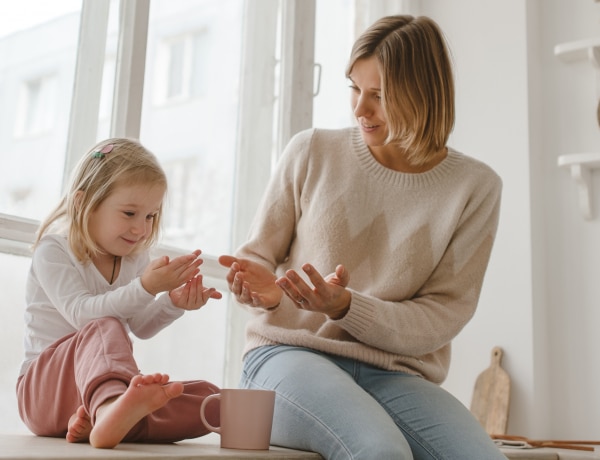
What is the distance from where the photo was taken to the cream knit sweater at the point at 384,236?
58.4 inches

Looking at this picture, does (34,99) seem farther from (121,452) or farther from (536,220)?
(536,220)

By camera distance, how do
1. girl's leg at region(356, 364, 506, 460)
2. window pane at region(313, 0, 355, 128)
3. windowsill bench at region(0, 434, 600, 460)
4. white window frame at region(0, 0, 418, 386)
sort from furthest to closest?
window pane at region(313, 0, 355, 128) → white window frame at region(0, 0, 418, 386) → girl's leg at region(356, 364, 506, 460) → windowsill bench at region(0, 434, 600, 460)

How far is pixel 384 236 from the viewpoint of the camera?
1.57 meters

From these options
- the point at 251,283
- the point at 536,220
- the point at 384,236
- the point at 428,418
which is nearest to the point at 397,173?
the point at 384,236

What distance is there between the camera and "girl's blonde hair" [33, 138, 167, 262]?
1402 mm

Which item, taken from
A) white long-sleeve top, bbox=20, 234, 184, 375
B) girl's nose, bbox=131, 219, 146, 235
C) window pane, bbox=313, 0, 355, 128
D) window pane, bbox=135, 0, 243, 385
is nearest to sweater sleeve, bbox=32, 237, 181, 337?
white long-sleeve top, bbox=20, 234, 184, 375

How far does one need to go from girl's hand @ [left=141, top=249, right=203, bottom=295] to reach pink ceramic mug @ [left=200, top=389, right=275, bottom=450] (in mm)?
231

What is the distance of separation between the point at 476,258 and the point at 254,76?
931 mm

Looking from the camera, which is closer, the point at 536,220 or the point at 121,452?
the point at 121,452

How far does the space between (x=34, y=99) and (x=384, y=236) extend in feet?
2.57

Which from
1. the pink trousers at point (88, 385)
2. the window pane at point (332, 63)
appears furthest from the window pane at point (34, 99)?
the window pane at point (332, 63)

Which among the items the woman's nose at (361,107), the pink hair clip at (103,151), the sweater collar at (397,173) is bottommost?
the pink hair clip at (103,151)

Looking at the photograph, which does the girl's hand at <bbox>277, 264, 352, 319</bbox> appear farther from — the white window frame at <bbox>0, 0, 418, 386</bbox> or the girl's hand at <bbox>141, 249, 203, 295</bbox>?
the white window frame at <bbox>0, 0, 418, 386</bbox>

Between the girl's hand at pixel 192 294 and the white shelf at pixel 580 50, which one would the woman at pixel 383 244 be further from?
the white shelf at pixel 580 50
